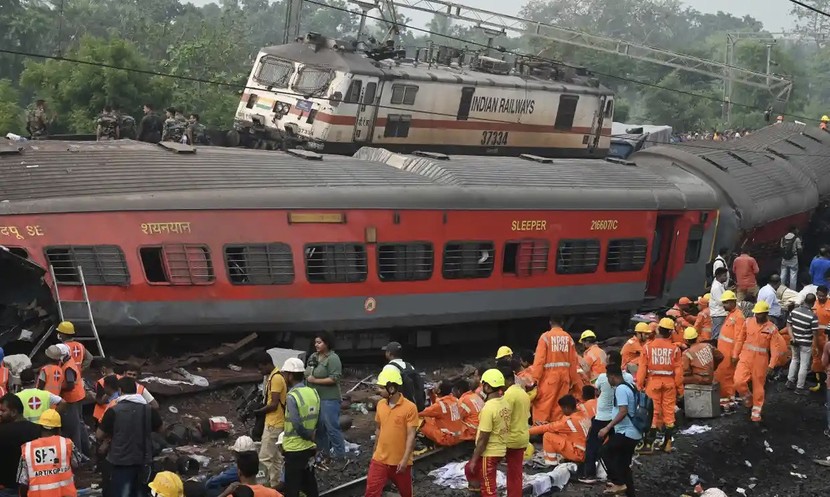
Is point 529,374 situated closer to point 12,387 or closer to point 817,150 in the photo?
point 12,387

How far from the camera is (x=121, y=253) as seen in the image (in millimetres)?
15719

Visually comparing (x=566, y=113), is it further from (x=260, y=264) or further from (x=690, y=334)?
(x=260, y=264)

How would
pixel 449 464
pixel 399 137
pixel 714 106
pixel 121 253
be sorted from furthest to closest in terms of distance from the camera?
pixel 714 106 → pixel 399 137 → pixel 121 253 → pixel 449 464

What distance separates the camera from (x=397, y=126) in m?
24.3

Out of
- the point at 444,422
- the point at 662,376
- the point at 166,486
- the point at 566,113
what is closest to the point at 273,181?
the point at 444,422

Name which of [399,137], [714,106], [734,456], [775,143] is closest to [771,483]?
[734,456]

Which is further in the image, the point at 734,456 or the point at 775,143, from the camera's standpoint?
the point at 775,143

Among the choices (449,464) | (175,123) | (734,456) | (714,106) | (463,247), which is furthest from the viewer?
(714,106)

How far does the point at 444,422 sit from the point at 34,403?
16.0ft

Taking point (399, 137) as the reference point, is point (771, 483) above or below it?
below

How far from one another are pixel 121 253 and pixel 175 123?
7058 mm

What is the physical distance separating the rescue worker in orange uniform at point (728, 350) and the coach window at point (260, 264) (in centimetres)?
603

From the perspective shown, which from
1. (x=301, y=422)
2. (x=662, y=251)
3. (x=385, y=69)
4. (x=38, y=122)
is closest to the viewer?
(x=301, y=422)

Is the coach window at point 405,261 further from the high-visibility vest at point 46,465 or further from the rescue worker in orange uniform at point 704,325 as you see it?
the high-visibility vest at point 46,465
